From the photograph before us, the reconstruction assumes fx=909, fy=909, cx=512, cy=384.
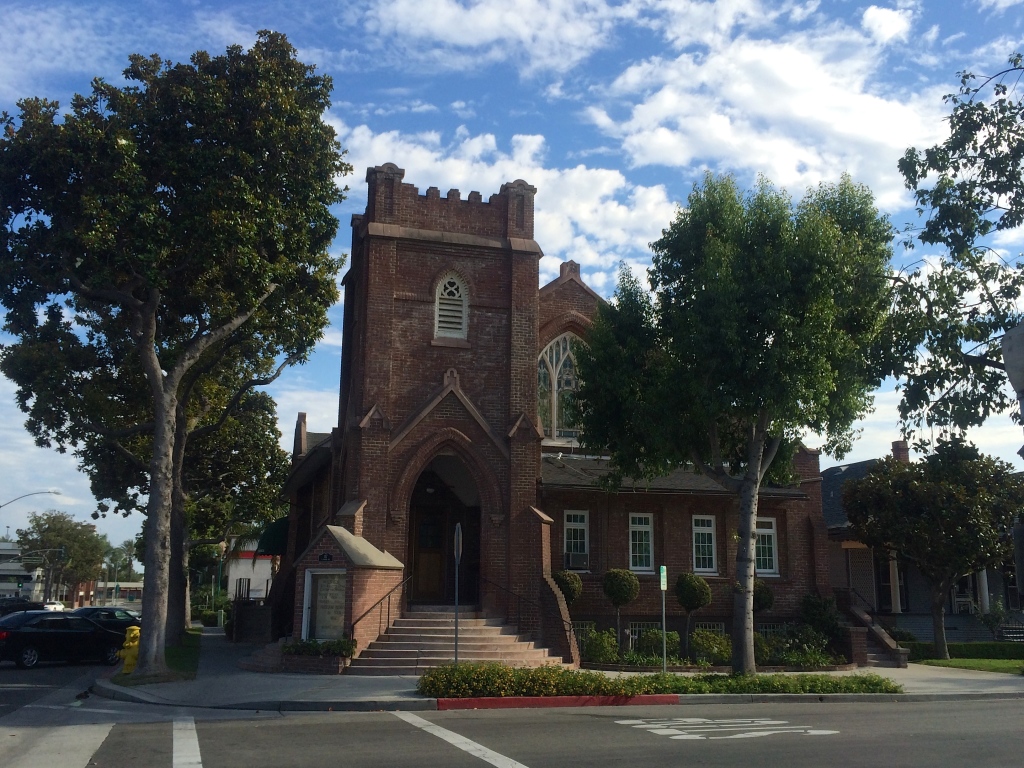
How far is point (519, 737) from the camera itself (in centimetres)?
1102

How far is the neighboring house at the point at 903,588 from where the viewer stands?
32.0 meters

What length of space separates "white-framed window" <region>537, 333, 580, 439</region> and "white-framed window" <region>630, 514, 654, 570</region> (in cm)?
328

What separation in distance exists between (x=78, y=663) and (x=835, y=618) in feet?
66.2

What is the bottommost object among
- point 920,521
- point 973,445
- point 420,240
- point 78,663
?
point 78,663

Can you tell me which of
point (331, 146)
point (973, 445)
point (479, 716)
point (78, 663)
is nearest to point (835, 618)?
point (973, 445)

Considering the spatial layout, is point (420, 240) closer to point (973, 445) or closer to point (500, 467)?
point (500, 467)

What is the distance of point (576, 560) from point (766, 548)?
235 inches

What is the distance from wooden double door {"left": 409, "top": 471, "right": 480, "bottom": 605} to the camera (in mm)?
23375

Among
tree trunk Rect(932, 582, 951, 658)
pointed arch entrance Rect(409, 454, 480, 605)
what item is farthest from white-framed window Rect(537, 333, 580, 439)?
tree trunk Rect(932, 582, 951, 658)

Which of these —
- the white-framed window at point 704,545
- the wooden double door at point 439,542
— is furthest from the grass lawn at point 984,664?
the wooden double door at point 439,542

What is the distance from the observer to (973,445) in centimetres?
2572

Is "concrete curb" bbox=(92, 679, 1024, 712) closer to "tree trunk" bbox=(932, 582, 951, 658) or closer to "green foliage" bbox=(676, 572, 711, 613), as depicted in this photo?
"green foliage" bbox=(676, 572, 711, 613)

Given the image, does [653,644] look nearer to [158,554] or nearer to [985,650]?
[158,554]

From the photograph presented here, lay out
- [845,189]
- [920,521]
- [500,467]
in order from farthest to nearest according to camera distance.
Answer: [920,521] < [500,467] < [845,189]
